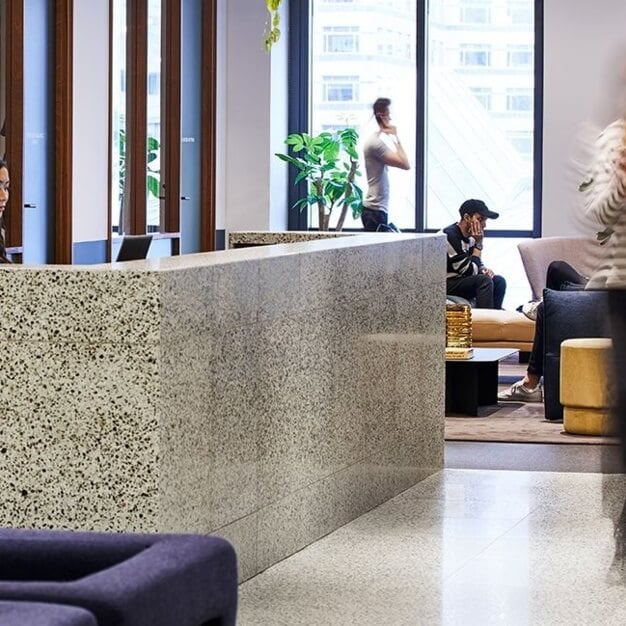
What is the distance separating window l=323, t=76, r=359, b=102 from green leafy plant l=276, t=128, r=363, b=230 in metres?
0.54

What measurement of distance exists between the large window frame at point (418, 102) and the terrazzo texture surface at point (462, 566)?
8.51 m

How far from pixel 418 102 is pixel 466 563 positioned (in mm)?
10441

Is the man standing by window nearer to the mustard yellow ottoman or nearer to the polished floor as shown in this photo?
the mustard yellow ottoman

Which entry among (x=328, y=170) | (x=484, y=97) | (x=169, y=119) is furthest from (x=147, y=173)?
(x=484, y=97)

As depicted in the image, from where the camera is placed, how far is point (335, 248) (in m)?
5.10

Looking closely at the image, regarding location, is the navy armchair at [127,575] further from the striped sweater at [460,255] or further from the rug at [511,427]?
the striped sweater at [460,255]

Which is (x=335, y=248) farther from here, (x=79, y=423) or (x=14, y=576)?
(x=14, y=576)

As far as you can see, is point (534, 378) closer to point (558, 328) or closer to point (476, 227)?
point (558, 328)

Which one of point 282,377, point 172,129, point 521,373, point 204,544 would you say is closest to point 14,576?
point 204,544

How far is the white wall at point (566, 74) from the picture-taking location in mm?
13680

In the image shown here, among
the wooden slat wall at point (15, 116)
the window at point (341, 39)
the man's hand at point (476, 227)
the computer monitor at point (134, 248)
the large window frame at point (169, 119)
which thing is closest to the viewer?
the computer monitor at point (134, 248)

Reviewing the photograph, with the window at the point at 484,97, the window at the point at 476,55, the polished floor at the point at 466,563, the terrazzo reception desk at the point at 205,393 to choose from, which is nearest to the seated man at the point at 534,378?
the polished floor at the point at 466,563

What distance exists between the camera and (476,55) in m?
14.6

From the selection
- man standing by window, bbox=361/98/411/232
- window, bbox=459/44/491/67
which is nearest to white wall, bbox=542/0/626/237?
window, bbox=459/44/491/67
